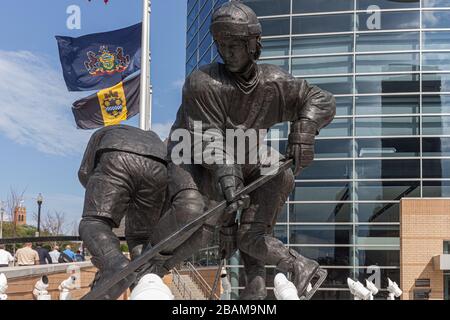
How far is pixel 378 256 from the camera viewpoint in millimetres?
19141

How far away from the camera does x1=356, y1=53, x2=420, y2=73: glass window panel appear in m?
19.7

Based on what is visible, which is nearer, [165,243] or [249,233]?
[165,243]

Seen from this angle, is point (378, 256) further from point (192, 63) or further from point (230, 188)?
point (230, 188)

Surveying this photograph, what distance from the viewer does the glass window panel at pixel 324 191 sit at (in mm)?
19219

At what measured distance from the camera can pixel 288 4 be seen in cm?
2062

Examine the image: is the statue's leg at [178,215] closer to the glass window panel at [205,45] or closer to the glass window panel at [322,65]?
the glass window panel at [322,65]

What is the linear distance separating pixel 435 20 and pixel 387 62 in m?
2.15

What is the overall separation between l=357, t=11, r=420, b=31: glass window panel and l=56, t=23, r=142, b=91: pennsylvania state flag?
33.0 ft

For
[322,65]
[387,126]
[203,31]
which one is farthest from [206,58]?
[387,126]

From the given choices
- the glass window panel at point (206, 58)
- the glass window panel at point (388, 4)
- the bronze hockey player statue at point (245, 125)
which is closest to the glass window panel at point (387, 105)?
the glass window panel at point (388, 4)

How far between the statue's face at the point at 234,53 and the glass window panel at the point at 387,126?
16.7 meters
